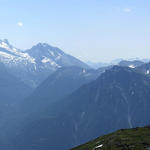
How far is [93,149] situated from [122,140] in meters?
15.0

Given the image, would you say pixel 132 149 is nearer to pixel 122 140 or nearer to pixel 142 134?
pixel 122 140

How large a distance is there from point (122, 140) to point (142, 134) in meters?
17.7

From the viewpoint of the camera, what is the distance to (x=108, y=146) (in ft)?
551

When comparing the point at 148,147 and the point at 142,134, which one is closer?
the point at 148,147

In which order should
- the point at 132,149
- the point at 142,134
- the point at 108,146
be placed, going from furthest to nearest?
the point at 142,134 < the point at 108,146 < the point at 132,149

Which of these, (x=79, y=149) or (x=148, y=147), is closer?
(x=148, y=147)

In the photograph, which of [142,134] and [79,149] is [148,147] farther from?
[79,149]

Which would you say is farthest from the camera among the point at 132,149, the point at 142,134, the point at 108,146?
the point at 142,134

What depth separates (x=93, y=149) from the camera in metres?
174

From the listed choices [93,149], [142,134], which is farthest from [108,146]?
[142,134]

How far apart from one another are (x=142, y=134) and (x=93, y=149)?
103 ft

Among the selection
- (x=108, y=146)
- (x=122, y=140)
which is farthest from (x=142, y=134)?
(x=108, y=146)

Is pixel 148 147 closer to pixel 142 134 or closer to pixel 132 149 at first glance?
pixel 132 149

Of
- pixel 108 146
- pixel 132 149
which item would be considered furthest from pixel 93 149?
pixel 132 149
